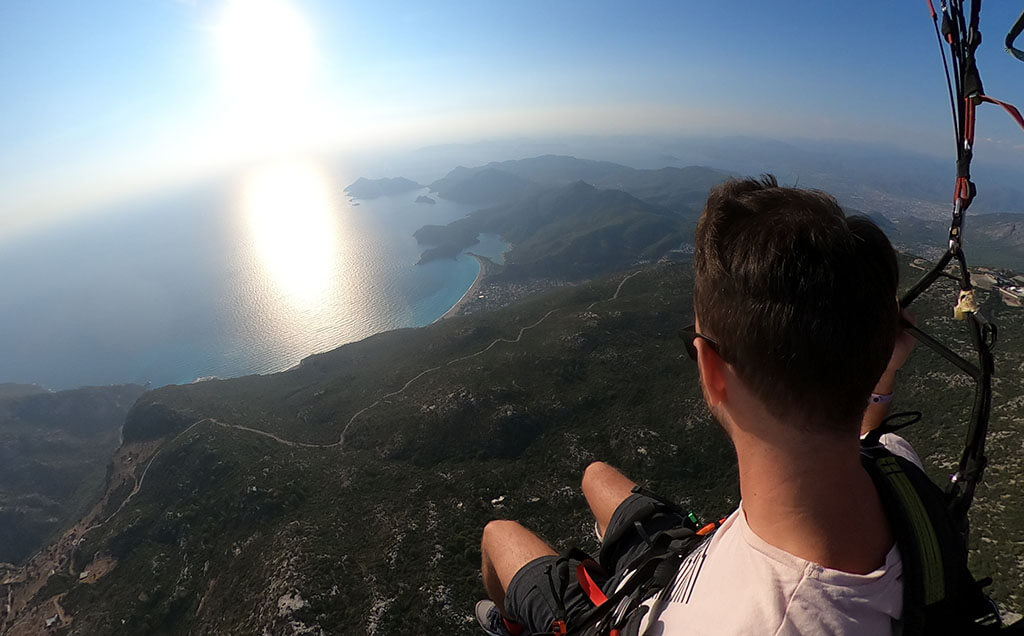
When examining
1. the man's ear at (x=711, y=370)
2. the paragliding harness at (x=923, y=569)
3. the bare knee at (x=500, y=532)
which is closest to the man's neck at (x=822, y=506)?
the paragliding harness at (x=923, y=569)

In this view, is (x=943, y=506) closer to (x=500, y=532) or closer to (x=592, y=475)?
(x=592, y=475)

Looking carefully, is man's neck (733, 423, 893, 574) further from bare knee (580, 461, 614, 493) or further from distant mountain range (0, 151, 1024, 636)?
distant mountain range (0, 151, 1024, 636)

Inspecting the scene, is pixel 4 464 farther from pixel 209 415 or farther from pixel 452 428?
pixel 452 428

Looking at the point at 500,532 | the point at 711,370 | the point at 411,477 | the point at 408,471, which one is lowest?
the point at 408,471

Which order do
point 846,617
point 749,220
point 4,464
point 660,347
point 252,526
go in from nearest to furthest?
point 846,617 → point 749,220 → point 252,526 → point 660,347 → point 4,464

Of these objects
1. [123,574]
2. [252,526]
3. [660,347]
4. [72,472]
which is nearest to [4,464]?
[72,472]

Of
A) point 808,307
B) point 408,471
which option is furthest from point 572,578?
point 408,471
